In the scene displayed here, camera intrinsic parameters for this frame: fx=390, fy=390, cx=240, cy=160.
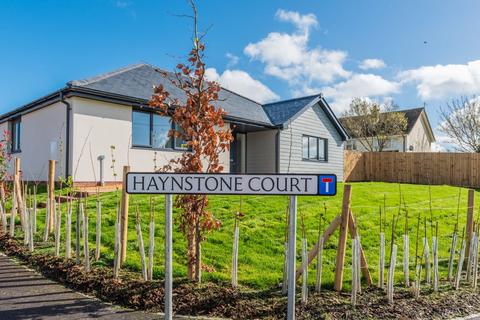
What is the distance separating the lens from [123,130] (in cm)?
1384

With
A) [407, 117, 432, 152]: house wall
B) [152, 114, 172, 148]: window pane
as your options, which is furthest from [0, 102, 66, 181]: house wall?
[407, 117, 432, 152]: house wall

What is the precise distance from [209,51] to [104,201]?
650 cm

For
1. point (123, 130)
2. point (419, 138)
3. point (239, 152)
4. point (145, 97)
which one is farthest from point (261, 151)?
point (419, 138)

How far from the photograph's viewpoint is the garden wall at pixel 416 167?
23406 millimetres

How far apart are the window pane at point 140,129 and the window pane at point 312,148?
979 cm

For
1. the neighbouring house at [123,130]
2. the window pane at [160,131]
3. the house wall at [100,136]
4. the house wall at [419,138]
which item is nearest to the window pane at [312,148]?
the neighbouring house at [123,130]

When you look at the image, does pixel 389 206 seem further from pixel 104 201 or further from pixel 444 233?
pixel 104 201

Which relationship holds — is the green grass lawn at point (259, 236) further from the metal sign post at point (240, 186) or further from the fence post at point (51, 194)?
the metal sign post at point (240, 186)

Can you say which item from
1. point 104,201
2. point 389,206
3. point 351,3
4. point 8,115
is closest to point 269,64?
point 351,3

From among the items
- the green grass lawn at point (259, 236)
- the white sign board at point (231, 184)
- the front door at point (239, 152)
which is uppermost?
the front door at point (239, 152)

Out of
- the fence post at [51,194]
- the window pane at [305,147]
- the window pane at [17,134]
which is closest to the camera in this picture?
the fence post at [51,194]

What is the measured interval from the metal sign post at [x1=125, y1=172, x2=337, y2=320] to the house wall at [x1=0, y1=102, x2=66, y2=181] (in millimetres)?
10821

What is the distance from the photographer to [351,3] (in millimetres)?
12172

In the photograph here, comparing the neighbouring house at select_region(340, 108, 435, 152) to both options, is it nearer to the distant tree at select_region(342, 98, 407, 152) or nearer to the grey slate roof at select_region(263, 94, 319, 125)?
the distant tree at select_region(342, 98, 407, 152)
